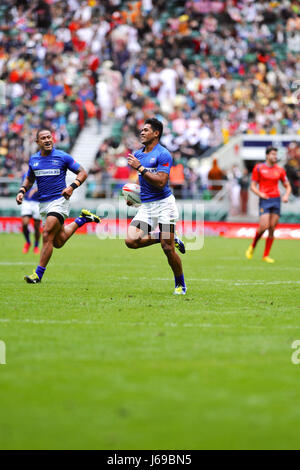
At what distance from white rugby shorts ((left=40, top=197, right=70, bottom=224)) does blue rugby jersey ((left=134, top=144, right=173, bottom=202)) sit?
1.75 m

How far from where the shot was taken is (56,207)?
508 inches

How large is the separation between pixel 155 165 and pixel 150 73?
903 inches

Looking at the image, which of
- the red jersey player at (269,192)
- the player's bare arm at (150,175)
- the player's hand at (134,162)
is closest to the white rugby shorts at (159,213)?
the player's bare arm at (150,175)

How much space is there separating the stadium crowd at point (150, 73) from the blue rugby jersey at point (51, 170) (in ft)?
56.8

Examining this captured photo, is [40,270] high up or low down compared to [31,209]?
down

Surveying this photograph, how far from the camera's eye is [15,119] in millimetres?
33156

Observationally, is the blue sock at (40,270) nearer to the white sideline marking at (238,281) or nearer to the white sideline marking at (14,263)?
the white sideline marking at (238,281)

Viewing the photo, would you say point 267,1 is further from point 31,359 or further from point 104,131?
point 31,359

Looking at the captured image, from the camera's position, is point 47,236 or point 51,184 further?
point 51,184

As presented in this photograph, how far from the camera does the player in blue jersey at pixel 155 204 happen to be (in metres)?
11.2

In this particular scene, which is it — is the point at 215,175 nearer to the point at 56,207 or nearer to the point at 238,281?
the point at 238,281

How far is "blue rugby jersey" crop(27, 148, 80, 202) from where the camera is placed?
13.0 metres
